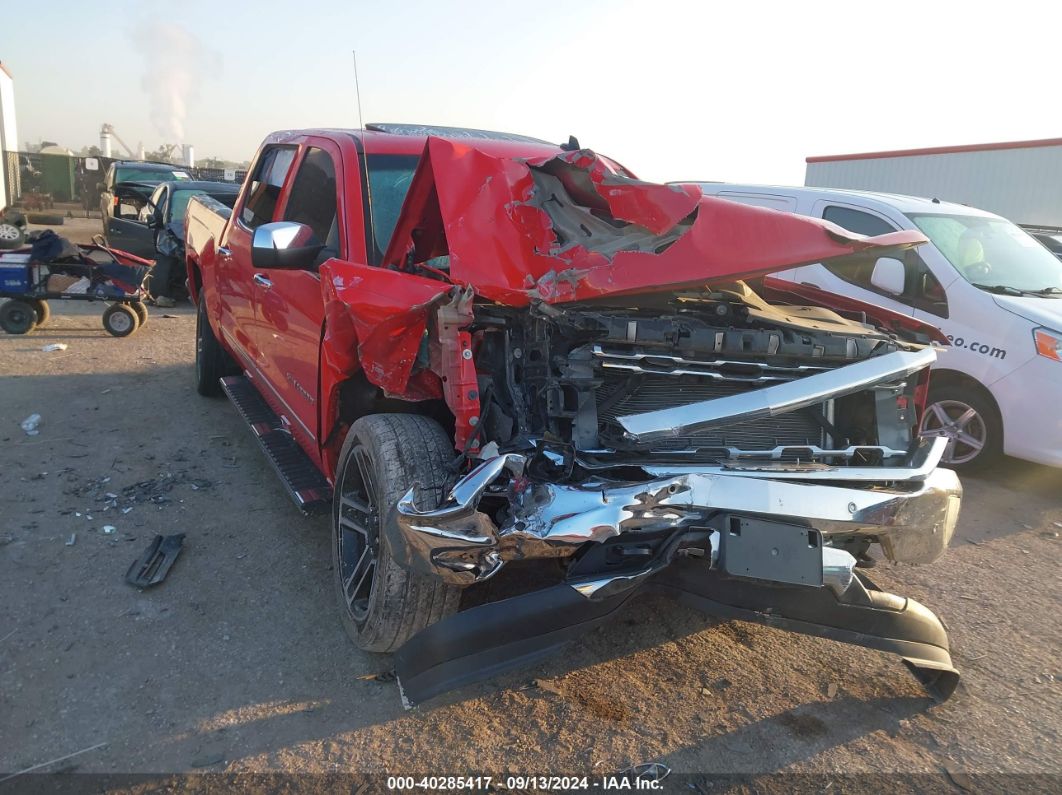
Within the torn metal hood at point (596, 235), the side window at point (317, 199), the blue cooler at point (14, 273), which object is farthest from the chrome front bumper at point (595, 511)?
the blue cooler at point (14, 273)

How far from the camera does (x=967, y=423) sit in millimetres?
5504

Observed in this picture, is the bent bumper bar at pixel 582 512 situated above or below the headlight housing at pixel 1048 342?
below

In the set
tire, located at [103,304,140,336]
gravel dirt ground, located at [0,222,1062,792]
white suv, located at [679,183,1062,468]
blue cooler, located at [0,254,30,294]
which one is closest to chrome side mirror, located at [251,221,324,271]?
gravel dirt ground, located at [0,222,1062,792]

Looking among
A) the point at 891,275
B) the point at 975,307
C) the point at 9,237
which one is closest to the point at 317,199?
the point at 891,275

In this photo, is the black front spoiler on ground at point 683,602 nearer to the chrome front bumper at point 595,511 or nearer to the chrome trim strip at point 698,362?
the chrome front bumper at point 595,511

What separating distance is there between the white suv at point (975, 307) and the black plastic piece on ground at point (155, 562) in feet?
12.8

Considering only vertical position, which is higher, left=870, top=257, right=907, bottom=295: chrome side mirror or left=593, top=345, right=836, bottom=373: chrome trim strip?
left=870, top=257, right=907, bottom=295: chrome side mirror

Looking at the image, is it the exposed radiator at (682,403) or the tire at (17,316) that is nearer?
the exposed radiator at (682,403)

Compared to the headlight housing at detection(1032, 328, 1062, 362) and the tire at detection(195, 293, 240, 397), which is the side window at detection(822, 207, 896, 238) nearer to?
the headlight housing at detection(1032, 328, 1062, 362)

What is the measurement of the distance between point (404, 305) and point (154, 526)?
2.39 m

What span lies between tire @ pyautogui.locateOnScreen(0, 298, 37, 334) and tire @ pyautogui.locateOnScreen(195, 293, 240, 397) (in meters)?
3.76

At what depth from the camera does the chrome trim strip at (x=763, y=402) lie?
99.7 inches

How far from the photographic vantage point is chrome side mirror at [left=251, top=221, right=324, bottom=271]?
3.41 m

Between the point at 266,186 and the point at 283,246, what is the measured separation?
167 centimetres
